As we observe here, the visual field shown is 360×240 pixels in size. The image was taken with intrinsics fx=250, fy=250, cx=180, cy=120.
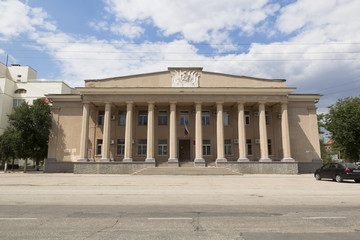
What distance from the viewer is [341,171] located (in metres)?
16.8

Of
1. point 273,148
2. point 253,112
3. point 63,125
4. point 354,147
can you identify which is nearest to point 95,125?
point 63,125

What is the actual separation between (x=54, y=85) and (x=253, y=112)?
41476 mm

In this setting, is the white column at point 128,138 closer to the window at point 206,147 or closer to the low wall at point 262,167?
the window at point 206,147

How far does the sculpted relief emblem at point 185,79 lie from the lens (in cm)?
2775

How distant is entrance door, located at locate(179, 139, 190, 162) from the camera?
29423 millimetres

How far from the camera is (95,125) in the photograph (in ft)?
96.9

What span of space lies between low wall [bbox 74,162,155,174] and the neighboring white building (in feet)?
94.1

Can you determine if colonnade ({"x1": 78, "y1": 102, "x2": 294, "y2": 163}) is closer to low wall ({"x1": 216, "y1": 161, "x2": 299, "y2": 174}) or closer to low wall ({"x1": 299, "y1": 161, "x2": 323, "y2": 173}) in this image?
low wall ({"x1": 216, "y1": 161, "x2": 299, "y2": 174})

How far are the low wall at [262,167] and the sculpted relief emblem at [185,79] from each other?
9209mm

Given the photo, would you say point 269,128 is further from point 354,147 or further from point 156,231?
point 156,231

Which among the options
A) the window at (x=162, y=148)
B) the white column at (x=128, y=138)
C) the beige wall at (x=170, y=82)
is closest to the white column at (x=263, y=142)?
the beige wall at (x=170, y=82)

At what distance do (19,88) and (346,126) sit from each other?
56.2 metres

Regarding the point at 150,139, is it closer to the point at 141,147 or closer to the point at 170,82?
the point at 141,147

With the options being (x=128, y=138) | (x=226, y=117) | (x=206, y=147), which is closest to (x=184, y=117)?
(x=206, y=147)
